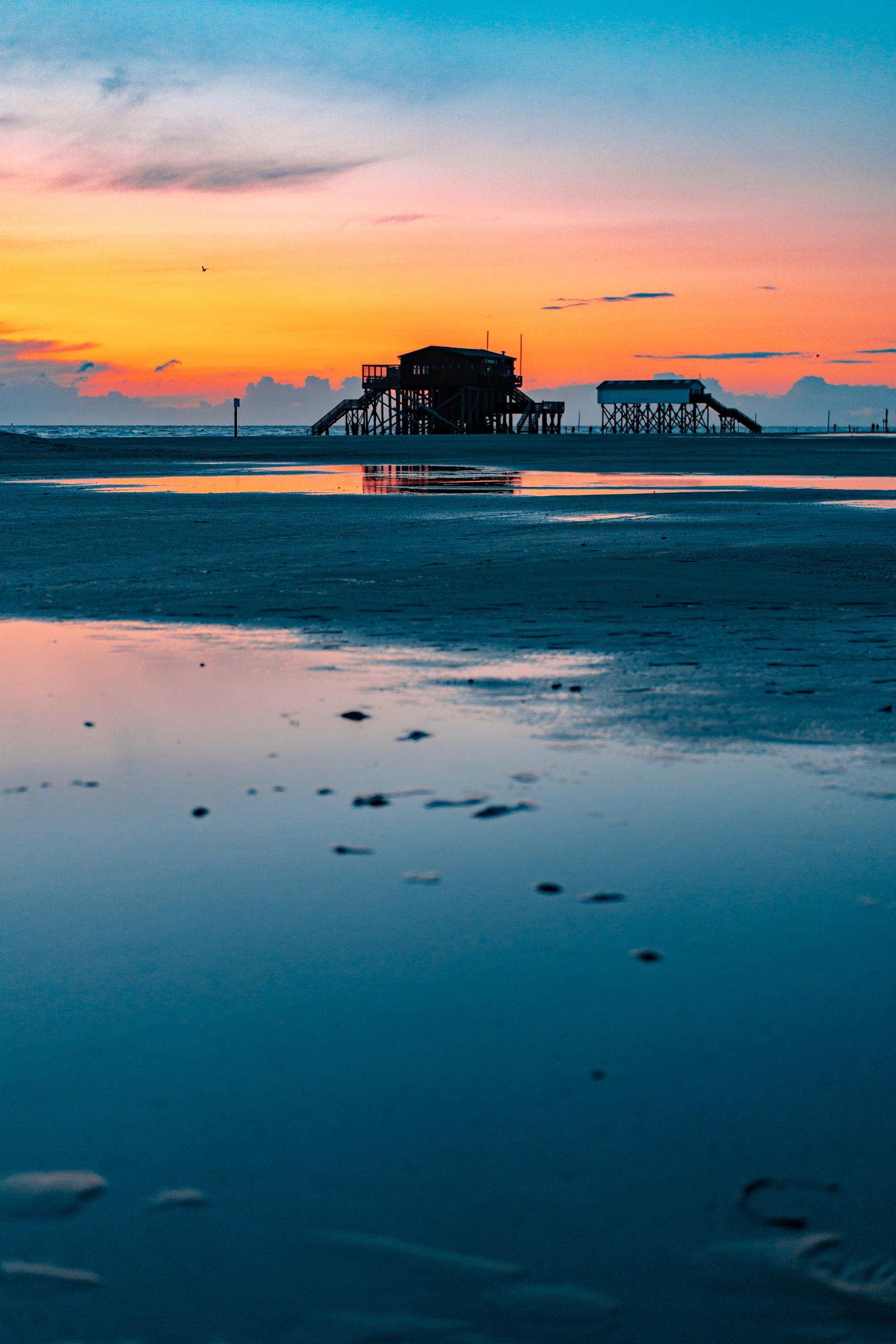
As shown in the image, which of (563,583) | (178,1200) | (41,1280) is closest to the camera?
(41,1280)

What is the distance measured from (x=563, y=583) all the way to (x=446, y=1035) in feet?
32.3

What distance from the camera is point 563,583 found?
12.9m

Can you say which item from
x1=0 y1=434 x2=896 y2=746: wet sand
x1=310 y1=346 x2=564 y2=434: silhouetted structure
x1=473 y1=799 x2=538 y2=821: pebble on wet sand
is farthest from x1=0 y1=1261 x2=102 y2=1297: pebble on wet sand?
x1=310 y1=346 x2=564 y2=434: silhouetted structure

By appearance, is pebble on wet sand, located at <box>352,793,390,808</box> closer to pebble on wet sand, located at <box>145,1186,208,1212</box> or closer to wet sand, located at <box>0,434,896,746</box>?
wet sand, located at <box>0,434,896,746</box>

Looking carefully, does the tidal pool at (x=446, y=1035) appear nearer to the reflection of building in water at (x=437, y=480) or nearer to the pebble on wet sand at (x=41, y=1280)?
the pebble on wet sand at (x=41, y=1280)

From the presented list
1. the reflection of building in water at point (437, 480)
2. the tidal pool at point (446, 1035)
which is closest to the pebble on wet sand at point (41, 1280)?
the tidal pool at point (446, 1035)

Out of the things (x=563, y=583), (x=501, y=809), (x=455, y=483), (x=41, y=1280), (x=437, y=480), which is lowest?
(x=41, y=1280)

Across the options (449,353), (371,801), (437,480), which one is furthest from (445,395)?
(371,801)

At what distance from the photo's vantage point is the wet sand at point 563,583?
769cm

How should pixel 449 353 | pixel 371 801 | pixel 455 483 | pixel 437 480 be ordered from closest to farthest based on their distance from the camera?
pixel 371 801, pixel 455 483, pixel 437 480, pixel 449 353

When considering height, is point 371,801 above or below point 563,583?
below

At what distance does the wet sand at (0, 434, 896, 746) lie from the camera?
7691 mm

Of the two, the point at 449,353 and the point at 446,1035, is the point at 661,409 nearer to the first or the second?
the point at 449,353

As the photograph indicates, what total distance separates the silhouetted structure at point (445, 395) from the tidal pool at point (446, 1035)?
4437 inches
